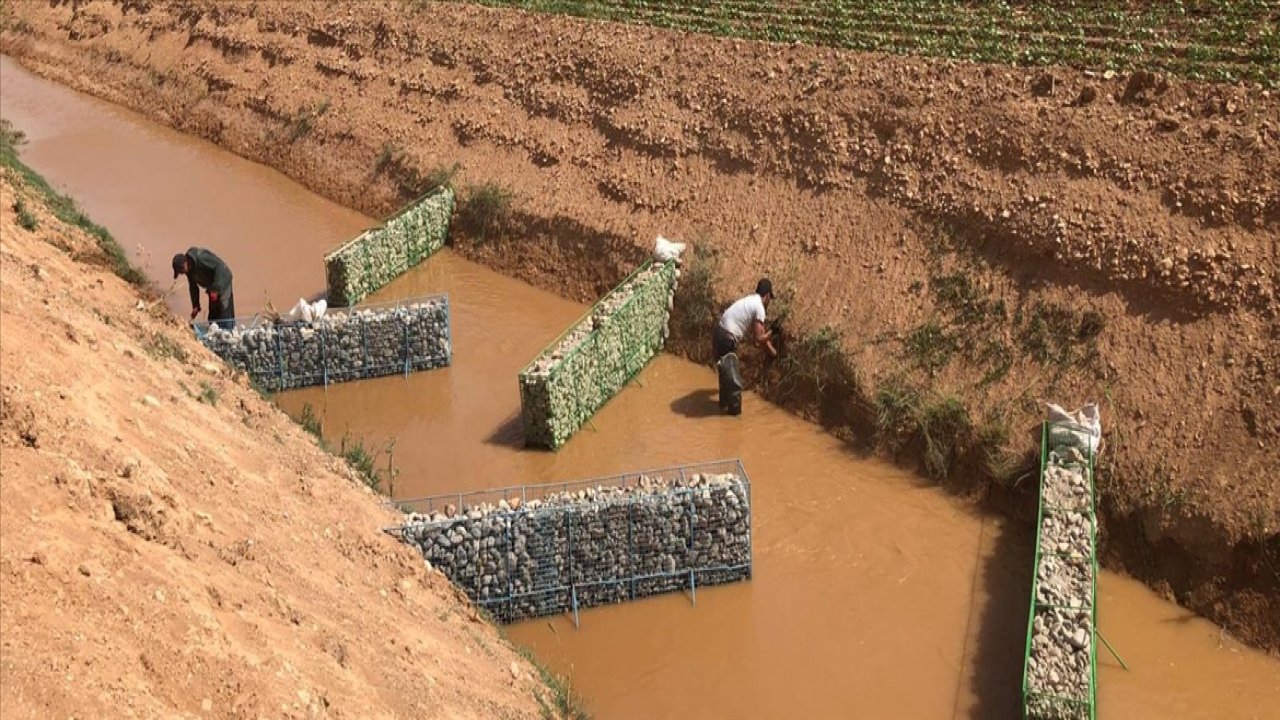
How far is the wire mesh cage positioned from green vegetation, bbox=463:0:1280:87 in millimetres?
9064

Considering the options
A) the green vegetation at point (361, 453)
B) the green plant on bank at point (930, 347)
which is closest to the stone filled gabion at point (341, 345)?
the green vegetation at point (361, 453)

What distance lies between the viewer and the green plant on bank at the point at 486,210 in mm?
20016

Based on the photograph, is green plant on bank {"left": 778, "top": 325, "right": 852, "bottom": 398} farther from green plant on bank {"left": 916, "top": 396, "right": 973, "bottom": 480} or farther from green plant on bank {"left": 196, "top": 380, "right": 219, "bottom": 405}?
green plant on bank {"left": 196, "top": 380, "right": 219, "bottom": 405}

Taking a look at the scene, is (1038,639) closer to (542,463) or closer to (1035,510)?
(1035,510)

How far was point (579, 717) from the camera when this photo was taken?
34.6 ft

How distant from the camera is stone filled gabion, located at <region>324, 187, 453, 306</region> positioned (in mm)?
17812

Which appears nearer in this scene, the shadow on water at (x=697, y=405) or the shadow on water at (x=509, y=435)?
the shadow on water at (x=509, y=435)

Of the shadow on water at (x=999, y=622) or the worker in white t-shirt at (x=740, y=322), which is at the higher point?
the worker in white t-shirt at (x=740, y=322)

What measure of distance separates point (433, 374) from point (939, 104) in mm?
8151

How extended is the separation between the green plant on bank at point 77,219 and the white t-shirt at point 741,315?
800cm

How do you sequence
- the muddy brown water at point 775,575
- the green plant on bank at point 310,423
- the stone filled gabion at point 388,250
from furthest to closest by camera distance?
the stone filled gabion at point 388,250, the green plant on bank at point 310,423, the muddy brown water at point 775,575

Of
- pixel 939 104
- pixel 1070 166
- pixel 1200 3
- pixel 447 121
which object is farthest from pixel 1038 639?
pixel 447 121

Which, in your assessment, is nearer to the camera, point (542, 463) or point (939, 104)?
point (542, 463)

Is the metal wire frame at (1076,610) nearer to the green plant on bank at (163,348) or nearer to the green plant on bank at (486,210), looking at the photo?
the green plant on bank at (163,348)
